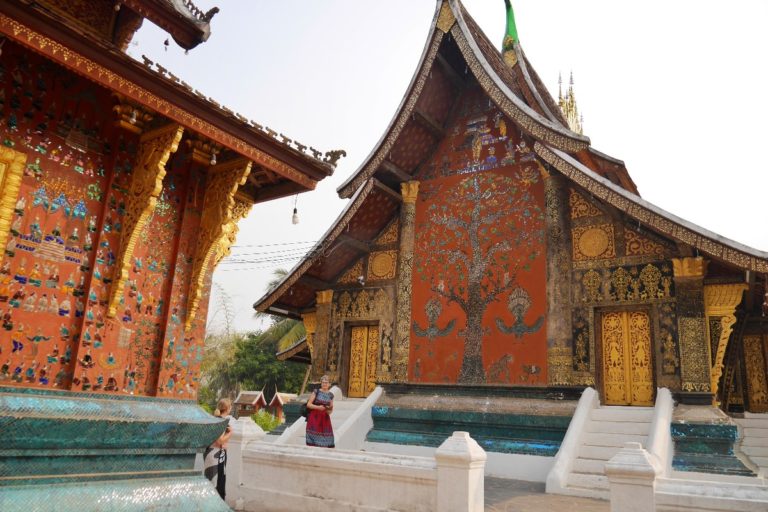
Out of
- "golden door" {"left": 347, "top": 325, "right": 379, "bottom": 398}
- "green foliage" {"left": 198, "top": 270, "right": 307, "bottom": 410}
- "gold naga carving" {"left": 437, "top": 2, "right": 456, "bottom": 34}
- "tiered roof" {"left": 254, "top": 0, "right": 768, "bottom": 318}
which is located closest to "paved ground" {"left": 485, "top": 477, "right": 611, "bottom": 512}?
"golden door" {"left": 347, "top": 325, "right": 379, "bottom": 398}

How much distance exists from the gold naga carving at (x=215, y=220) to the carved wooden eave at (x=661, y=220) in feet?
19.1

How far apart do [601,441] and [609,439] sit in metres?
0.10

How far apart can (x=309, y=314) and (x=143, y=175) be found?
8399 millimetres

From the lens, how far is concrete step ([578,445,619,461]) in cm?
671

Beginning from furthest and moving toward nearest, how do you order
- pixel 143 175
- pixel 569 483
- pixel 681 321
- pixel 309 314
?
pixel 309 314 < pixel 681 321 < pixel 569 483 < pixel 143 175

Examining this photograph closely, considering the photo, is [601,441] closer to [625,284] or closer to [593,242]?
[625,284]

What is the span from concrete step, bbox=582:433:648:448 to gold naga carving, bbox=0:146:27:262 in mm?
6459

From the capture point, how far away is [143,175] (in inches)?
142

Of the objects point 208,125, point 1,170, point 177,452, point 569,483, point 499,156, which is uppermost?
point 499,156

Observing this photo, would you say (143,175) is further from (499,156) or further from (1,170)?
(499,156)

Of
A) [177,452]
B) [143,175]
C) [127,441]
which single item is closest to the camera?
[127,441]

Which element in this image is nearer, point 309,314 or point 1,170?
point 1,170

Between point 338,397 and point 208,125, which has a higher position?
point 208,125

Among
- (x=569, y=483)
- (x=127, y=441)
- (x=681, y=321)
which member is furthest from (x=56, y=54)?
(x=681, y=321)
